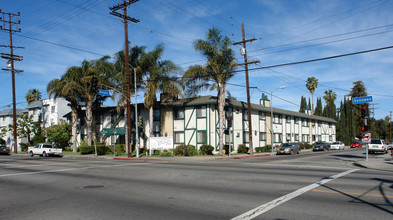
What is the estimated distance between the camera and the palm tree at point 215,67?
30969 mm

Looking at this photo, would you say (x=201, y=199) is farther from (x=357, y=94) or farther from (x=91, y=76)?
(x=357, y=94)

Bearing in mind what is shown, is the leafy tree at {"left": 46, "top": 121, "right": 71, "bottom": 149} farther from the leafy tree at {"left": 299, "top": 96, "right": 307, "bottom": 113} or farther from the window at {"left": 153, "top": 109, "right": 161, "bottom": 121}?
the leafy tree at {"left": 299, "top": 96, "right": 307, "bottom": 113}

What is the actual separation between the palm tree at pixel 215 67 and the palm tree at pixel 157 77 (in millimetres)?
1681

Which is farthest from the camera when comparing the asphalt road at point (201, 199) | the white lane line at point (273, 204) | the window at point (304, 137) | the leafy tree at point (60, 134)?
the window at point (304, 137)

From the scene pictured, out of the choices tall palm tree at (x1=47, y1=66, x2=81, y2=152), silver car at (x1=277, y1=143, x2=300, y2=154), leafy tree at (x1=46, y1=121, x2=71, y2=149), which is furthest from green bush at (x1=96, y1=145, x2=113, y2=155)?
silver car at (x1=277, y1=143, x2=300, y2=154)

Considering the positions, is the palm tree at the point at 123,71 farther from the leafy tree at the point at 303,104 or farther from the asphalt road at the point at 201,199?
the leafy tree at the point at 303,104

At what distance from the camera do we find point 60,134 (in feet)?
Result: 147

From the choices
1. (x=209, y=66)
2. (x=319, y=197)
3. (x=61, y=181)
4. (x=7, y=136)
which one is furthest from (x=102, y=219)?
(x=7, y=136)

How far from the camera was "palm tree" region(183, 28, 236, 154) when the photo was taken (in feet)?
102

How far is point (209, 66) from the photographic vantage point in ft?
103

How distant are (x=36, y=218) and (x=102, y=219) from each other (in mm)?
1608

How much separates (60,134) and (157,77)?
70.9ft

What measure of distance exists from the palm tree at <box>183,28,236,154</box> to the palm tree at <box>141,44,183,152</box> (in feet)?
5.52

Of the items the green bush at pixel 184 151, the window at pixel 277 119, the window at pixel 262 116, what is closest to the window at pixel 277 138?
the window at pixel 277 119
